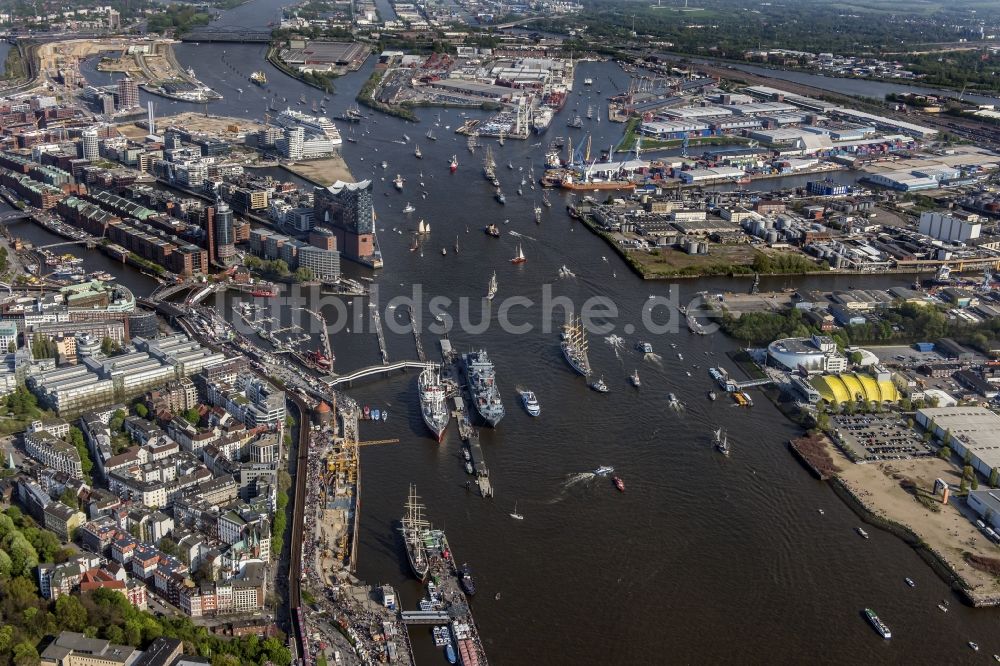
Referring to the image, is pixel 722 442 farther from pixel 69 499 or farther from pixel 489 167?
pixel 489 167

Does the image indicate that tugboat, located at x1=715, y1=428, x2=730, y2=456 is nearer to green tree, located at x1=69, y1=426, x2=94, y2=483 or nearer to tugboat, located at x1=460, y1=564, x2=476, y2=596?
tugboat, located at x1=460, y1=564, x2=476, y2=596

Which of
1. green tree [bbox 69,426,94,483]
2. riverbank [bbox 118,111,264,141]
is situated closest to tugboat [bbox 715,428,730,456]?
green tree [bbox 69,426,94,483]

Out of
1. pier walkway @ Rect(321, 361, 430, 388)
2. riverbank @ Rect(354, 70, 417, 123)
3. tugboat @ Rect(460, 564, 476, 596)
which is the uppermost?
riverbank @ Rect(354, 70, 417, 123)

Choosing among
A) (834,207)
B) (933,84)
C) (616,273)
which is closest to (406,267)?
(616,273)

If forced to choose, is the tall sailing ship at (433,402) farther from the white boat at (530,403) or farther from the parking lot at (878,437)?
the parking lot at (878,437)

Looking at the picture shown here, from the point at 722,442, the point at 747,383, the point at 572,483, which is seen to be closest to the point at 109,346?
the point at 572,483

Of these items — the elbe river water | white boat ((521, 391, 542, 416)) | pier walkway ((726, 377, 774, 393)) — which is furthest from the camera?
pier walkway ((726, 377, 774, 393))
